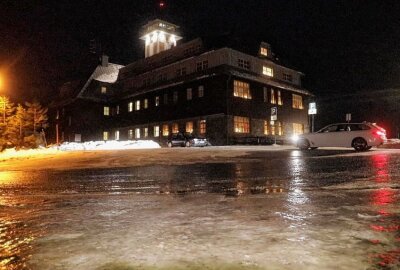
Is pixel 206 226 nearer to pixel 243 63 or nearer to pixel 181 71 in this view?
pixel 243 63

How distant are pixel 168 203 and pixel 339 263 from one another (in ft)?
11.8

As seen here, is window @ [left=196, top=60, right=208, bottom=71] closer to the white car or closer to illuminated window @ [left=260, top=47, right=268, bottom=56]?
illuminated window @ [left=260, top=47, right=268, bottom=56]

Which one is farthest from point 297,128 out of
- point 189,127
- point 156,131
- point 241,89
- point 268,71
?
point 156,131

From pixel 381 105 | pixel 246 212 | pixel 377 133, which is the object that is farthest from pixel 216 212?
pixel 381 105

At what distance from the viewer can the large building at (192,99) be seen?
1451 inches

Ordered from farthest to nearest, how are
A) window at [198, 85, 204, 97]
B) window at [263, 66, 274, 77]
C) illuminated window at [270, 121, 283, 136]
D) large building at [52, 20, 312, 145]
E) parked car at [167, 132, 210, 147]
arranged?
window at [263, 66, 274, 77]
illuminated window at [270, 121, 283, 136]
window at [198, 85, 204, 97]
large building at [52, 20, 312, 145]
parked car at [167, 132, 210, 147]

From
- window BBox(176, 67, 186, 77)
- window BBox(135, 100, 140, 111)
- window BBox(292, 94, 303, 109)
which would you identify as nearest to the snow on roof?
window BBox(135, 100, 140, 111)

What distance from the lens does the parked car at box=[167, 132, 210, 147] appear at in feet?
111

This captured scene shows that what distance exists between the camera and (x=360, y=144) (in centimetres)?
1947

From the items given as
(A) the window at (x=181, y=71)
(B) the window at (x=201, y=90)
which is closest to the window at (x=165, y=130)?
(A) the window at (x=181, y=71)

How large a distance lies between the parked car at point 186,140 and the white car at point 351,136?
13.7m

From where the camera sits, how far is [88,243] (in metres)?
3.90

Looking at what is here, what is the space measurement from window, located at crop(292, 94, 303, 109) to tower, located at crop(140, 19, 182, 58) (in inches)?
984

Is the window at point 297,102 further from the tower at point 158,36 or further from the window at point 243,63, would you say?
the tower at point 158,36
